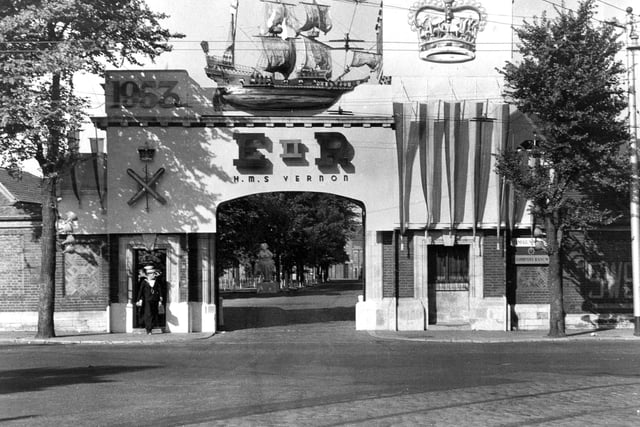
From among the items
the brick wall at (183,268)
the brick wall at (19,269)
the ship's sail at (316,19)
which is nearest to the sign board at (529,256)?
the ship's sail at (316,19)

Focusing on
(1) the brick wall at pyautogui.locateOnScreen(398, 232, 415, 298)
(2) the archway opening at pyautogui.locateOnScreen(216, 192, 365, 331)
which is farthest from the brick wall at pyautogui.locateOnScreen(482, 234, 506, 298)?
(2) the archway opening at pyautogui.locateOnScreen(216, 192, 365, 331)

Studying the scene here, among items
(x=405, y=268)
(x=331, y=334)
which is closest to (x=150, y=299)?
(x=331, y=334)

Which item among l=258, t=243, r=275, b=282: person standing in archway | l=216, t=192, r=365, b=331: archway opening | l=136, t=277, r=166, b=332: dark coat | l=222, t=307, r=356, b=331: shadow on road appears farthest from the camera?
l=258, t=243, r=275, b=282: person standing in archway

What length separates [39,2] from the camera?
21500 mm

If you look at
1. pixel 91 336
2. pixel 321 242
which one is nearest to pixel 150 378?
pixel 91 336

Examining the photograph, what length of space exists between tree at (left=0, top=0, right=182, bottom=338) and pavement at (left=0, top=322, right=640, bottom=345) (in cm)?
103

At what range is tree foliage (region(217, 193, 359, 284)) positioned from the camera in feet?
166

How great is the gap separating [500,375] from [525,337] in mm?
10082

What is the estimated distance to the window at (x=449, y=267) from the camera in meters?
26.2

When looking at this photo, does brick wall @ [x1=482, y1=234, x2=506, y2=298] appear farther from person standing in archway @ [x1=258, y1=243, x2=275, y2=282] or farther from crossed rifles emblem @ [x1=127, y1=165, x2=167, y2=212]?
person standing in archway @ [x1=258, y1=243, x2=275, y2=282]

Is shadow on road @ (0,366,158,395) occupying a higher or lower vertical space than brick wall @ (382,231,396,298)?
lower

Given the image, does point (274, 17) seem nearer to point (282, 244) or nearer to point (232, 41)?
point (232, 41)

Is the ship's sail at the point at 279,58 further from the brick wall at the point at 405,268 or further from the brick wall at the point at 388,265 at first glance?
the brick wall at the point at 405,268

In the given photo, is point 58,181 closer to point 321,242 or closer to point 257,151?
point 257,151
